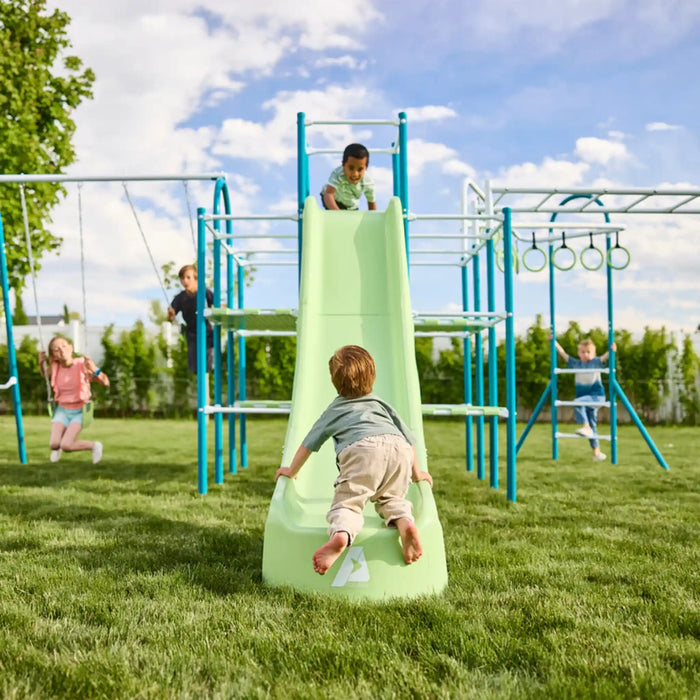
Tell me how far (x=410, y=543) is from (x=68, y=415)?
564cm

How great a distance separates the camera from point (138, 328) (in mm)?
20578

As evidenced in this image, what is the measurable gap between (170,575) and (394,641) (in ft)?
4.32

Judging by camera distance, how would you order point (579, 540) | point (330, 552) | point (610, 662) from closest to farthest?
point (610, 662) < point (330, 552) < point (579, 540)

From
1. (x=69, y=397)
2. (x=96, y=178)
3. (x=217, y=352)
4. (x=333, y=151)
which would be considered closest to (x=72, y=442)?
(x=69, y=397)

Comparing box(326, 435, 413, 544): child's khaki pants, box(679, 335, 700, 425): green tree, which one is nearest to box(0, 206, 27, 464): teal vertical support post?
box(326, 435, 413, 544): child's khaki pants

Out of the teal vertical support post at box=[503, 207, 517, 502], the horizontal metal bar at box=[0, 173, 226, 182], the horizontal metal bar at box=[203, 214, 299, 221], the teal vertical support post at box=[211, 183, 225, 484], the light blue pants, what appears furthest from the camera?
the light blue pants

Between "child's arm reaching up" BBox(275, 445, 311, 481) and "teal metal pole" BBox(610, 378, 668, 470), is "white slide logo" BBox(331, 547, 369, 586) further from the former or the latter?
"teal metal pole" BBox(610, 378, 668, 470)

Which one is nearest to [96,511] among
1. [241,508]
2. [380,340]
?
[241,508]

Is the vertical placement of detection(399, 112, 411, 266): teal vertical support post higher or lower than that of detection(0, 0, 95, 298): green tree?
lower

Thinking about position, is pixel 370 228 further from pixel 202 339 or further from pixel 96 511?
pixel 96 511

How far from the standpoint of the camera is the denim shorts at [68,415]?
7.98m

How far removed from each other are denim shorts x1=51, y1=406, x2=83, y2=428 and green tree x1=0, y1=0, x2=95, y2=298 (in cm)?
707

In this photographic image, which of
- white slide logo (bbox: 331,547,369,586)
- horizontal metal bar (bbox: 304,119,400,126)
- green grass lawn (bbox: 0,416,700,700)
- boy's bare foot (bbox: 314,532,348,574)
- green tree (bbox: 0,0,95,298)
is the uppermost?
green tree (bbox: 0,0,95,298)

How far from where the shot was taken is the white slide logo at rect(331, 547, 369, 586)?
3.34 meters
